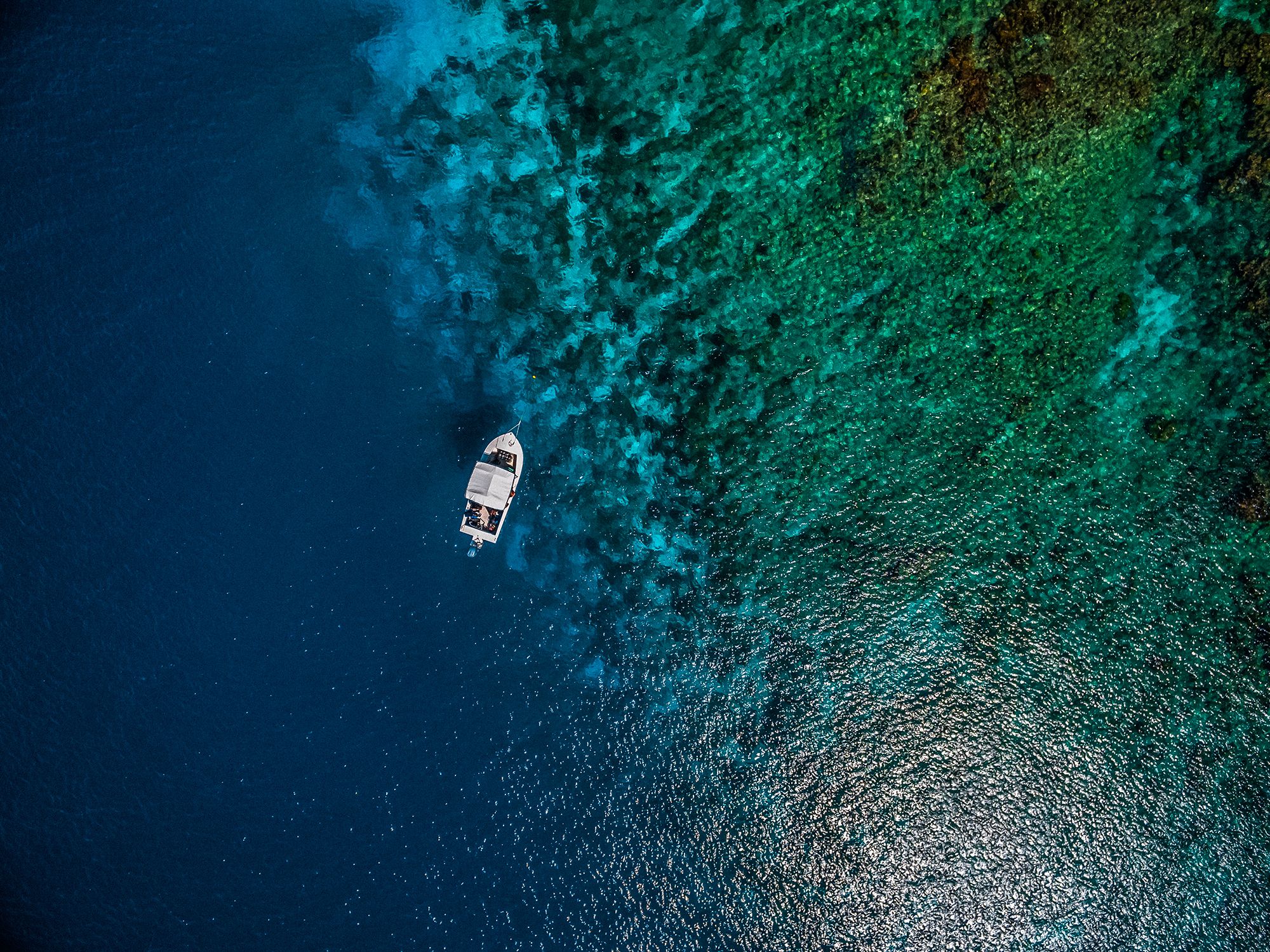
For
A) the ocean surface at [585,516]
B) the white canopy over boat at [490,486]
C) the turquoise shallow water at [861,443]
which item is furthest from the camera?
the white canopy over boat at [490,486]

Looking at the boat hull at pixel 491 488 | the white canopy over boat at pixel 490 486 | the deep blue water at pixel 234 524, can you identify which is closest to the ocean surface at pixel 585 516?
the deep blue water at pixel 234 524

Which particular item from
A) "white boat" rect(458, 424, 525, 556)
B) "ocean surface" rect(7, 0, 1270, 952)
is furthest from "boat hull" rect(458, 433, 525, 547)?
"ocean surface" rect(7, 0, 1270, 952)

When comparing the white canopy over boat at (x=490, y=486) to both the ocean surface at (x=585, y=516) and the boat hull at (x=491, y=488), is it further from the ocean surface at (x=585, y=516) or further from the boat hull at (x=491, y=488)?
the ocean surface at (x=585, y=516)

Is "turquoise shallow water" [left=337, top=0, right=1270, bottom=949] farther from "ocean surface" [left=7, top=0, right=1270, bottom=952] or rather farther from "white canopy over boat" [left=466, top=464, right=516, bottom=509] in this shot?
"white canopy over boat" [left=466, top=464, right=516, bottom=509]

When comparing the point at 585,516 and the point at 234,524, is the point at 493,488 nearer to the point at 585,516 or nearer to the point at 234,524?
the point at 585,516

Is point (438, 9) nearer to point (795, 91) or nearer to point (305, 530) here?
point (795, 91)

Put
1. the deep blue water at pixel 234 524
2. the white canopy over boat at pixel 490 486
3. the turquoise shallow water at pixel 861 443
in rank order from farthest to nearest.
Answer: the deep blue water at pixel 234 524, the white canopy over boat at pixel 490 486, the turquoise shallow water at pixel 861 443

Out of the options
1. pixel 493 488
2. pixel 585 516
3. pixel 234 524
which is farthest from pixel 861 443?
pixel 234 524
